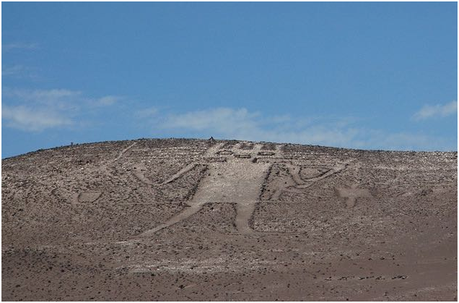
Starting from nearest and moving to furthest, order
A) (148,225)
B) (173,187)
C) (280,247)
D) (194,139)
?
(280,247), (148,225), (173,187), (194,139)

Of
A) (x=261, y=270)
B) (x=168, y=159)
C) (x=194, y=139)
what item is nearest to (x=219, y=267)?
(x=261, y=270)

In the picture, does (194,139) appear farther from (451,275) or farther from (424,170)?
(451,275)

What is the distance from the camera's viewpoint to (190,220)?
36844 millimetres

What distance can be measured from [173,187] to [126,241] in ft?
19.2

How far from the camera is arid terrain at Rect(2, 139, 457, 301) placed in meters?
29.9

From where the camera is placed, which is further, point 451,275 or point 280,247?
point 280,247

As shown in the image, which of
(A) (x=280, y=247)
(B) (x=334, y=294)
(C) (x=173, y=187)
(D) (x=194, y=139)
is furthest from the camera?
(D) (x=194, y=139)

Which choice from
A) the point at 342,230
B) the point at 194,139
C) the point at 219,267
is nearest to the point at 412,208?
the point at 342,230

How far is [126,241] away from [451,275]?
10.6m

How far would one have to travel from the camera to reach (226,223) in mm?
36469

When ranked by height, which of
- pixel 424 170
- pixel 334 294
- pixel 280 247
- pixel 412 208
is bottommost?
pixel 334 294

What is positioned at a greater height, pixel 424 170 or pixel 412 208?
pixel 424 170

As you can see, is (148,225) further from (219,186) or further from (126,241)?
(219,186)

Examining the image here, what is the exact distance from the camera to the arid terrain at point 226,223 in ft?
98.2
